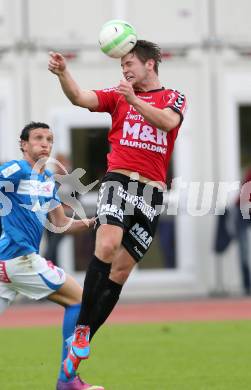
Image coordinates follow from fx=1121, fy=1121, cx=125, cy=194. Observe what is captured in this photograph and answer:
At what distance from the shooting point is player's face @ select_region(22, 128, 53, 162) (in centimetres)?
800

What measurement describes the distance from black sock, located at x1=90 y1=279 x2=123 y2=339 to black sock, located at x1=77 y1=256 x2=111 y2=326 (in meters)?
0.02

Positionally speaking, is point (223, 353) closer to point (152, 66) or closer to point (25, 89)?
point (152, 66)

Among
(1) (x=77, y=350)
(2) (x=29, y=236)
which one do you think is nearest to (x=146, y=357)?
(2) (x=29, y=236)

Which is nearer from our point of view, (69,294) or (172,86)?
(69,294)

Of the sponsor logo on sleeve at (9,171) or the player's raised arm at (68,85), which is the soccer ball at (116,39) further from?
the sponsor logo on sleeve at (9,171)

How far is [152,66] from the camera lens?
25.9 feet

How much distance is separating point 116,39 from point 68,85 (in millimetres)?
456

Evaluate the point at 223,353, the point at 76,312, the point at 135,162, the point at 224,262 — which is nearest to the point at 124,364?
the point at 223,353

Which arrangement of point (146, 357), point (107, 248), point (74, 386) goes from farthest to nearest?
1. point (146, 357)
2. point (74, 386)
3. point (107, 248)

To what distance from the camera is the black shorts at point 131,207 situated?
25.0ft

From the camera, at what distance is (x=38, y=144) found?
26.3 ft

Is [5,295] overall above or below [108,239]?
below

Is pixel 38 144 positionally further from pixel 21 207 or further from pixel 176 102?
pixel 176 102

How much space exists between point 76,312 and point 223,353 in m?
2.58
